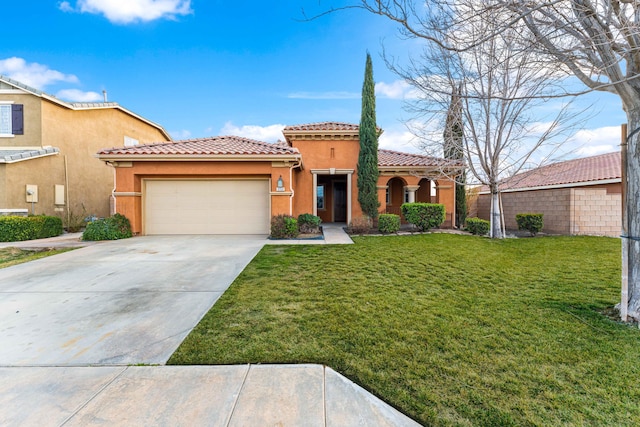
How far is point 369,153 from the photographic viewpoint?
12242 millimetres

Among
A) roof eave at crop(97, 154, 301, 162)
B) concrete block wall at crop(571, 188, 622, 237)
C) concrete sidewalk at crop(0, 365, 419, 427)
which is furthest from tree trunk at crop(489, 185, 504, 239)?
concrete sidewalk at crop(0, 365, 419, 427)

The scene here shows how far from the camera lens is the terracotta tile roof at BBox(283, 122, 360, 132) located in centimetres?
1305

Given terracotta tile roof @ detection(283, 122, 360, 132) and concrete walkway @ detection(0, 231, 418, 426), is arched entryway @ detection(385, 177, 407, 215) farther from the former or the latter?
concrete walkway @ detection(0, 231, 418, 426)

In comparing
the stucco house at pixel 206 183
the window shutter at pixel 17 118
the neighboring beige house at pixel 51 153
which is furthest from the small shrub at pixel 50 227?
the window shutter at pixel 17 118

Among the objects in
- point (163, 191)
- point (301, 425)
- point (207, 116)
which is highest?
point (207, 116)

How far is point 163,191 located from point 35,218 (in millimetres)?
4703

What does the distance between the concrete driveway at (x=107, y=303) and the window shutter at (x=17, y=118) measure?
34.8 ft

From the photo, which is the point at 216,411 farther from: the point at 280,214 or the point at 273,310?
the point at 280,214

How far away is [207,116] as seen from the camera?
73.5 feet

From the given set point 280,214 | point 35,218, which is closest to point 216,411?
point 280,214

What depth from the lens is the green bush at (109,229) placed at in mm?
9719

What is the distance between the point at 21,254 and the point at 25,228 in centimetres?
329

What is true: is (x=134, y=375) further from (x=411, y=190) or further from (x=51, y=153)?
(x=51, y=153)

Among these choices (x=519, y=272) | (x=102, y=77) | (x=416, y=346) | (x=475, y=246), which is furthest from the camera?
(x=102, y=77)
